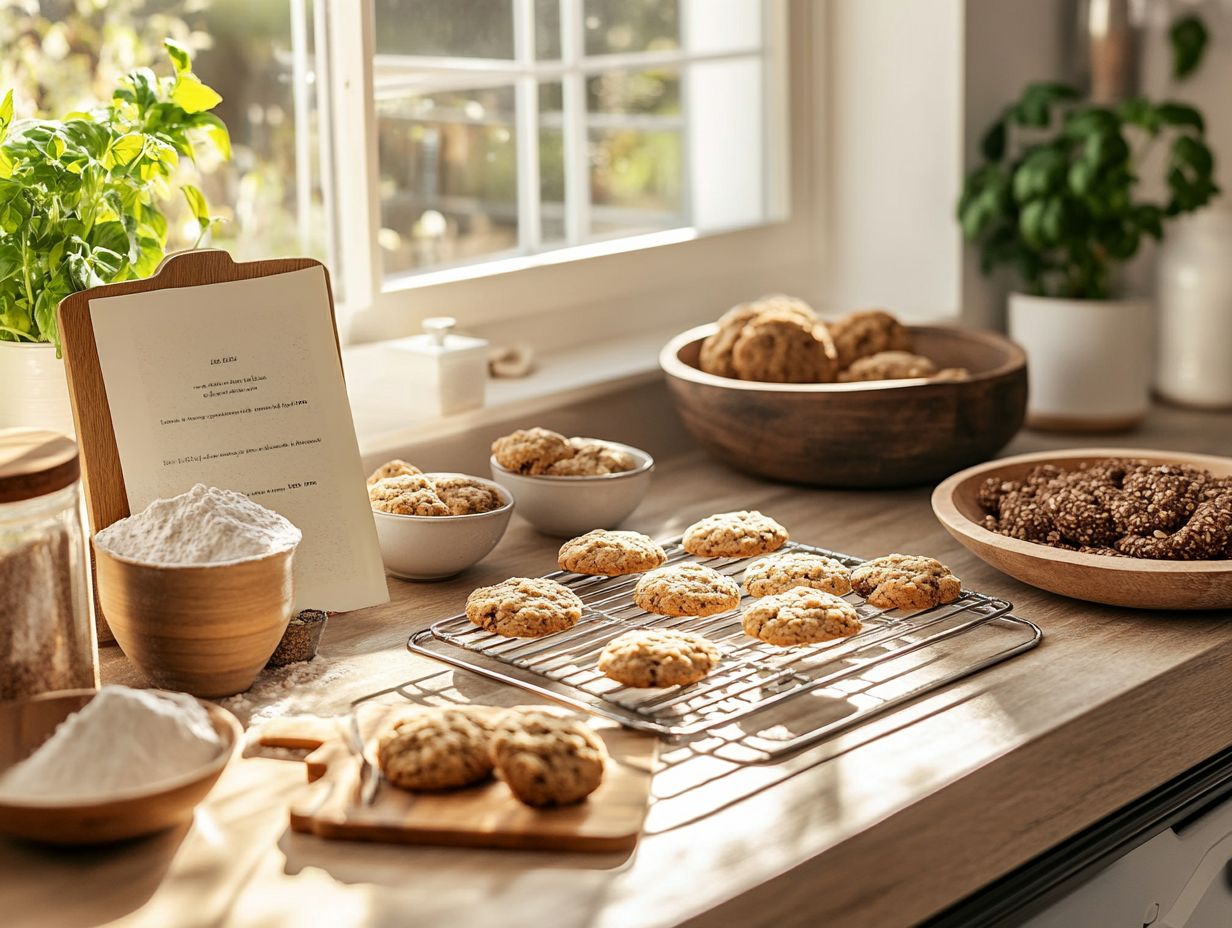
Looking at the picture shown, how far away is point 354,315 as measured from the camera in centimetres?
175

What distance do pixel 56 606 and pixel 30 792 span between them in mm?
182

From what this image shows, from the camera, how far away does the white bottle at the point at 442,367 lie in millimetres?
1647

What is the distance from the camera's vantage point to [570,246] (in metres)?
2.04

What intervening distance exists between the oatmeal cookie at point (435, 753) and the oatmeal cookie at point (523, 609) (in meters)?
0.21

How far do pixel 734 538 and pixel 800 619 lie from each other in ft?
0.78

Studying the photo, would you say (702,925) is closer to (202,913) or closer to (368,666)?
(202,913)

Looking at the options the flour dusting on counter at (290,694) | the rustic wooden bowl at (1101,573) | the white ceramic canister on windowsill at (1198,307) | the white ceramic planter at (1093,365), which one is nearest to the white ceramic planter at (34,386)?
the flour dusting on counter at (290,694)

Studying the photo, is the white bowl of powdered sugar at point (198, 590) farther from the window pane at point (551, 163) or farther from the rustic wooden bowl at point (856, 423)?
the window pane at point (551, 163)

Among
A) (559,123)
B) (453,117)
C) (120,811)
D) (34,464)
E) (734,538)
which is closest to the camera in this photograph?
(120,811)

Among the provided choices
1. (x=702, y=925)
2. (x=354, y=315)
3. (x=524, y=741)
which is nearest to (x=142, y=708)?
(x=524, y=741)

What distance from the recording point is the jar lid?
99 centimetres

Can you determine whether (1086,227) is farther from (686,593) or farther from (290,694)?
(290,694)

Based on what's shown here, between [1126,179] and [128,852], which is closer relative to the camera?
[128,852]

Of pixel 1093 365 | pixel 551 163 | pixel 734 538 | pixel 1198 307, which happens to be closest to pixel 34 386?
pixel 734 538
